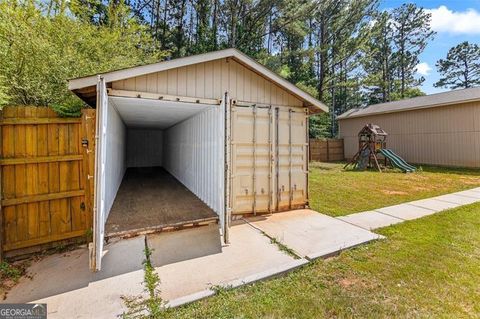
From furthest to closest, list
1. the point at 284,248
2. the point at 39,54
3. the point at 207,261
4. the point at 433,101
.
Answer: the point at 433,101 → the point at 39,54 → the point at 284,248 → the point at 207,261

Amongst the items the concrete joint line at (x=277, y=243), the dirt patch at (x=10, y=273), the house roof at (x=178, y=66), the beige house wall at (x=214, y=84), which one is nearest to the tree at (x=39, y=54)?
the house roof at (x=178, y=66)

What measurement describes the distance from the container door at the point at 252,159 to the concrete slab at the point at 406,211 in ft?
8.91

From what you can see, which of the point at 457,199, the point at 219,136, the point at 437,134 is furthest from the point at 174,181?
the point at 437,134

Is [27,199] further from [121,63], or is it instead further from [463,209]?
[463,209]

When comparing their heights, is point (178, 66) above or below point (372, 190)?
above

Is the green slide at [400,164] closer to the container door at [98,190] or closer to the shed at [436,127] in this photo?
the shed at [436,127]

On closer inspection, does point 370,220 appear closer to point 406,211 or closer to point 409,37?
point 406,211

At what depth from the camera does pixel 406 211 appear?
214 inches

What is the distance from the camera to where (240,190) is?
200 inches

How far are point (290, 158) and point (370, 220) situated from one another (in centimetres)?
209

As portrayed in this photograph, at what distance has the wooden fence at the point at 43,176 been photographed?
3191mm

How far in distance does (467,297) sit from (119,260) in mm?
4155

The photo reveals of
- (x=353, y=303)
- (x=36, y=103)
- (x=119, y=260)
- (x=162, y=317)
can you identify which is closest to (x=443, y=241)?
(x=353, y=303)

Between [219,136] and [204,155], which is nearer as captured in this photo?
[219,136]
